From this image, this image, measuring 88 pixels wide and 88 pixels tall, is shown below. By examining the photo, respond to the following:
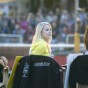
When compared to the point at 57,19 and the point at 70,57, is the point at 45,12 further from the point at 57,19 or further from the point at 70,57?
the point at 70,57

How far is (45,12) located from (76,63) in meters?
17.8

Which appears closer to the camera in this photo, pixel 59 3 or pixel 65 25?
pixel 65 25

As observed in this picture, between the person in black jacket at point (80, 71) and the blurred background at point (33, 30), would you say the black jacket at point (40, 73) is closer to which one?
the person in black jacket at point (80, 71)

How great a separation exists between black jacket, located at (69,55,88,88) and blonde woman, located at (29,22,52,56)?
1.88ft

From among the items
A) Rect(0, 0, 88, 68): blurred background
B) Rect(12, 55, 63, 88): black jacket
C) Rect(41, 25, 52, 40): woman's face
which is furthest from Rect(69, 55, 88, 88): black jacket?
Rect(0, 0, 88, 68): blurred background

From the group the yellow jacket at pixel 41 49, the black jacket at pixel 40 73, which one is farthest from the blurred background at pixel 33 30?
the black jacket at pixel 40 73

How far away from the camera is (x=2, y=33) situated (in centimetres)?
2325

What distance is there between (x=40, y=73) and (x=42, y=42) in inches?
21.0

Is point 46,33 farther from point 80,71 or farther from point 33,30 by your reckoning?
point 33,30

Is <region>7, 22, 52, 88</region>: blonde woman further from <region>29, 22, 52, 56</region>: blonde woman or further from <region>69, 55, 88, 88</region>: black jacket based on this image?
<region>69, 55, 88, 88</region>: black jacket

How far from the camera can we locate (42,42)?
354 inches

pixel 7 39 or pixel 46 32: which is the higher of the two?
pixel 46 32

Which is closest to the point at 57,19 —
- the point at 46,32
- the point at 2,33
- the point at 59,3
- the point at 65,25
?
the point at 65,25

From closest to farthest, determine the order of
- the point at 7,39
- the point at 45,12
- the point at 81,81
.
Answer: the point at 81,81 → the point at 7,39 → the point at 45,12
